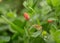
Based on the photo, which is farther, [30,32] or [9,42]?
[9,42]

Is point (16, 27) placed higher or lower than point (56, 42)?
higher

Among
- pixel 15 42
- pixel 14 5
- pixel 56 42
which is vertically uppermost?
pixel 14 5

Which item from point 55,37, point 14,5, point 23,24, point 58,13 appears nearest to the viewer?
point 55,37

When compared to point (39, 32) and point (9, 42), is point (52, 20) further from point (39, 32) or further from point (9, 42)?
point (9, 42)

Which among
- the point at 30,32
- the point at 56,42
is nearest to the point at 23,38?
the point at 30,32

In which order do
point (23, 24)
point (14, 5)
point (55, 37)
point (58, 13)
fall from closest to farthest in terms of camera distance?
point (55, 37)
point (58, 13)
point (23, 24)
point (14, 5)

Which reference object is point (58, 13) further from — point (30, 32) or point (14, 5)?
point (14, 5)

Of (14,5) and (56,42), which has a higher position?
(14,5)

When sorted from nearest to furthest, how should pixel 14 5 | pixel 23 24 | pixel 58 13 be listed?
pixel 58 13 → pixel 23 24 → pixel 14 5

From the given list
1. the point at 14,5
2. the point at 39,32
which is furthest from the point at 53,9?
the point at 14,5
